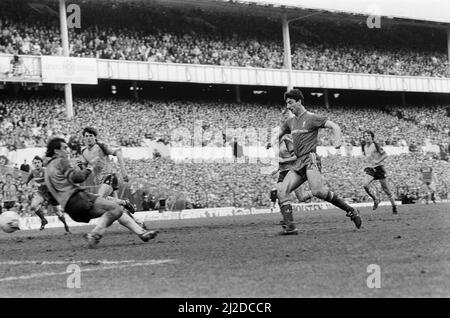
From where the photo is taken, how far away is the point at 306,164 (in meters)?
13.4

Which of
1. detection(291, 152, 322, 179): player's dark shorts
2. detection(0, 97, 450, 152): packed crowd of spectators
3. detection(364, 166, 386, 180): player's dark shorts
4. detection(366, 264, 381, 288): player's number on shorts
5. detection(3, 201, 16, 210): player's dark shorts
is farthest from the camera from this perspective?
detection(0, 97, 450, 152): packed crowd of spectators

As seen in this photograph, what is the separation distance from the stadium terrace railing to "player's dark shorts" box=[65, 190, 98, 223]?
89.4 feet


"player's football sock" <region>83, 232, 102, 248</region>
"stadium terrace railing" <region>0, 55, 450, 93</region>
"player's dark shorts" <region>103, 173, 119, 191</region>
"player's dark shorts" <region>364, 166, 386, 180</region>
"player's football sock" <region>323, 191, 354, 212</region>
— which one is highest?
"stadium terrace railing" <region>0, 55, 450, 93</region>

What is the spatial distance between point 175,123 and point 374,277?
3550 centimetres

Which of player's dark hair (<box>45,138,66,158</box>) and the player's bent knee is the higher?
player's dark hair (<box>45,138,66,158</box>)

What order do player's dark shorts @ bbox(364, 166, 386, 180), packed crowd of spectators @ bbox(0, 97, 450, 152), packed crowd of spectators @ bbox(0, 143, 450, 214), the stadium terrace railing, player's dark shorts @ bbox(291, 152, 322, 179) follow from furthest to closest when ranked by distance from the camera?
the stadium terrace railing < packed crowd of spectators @ bbox(0, 97, 450, 152) < packed crowd of spectators @ bbox(0, 143, 450, 214) < player's dark shorts @ bbox(364, 166, 386, 180) < player's dark shorts @ bbox(291, 152, 322, 179)

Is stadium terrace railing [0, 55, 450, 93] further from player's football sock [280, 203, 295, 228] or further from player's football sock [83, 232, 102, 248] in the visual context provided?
player's football sock [280, 203, 295, 228]

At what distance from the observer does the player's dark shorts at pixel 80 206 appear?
1160 centimetres

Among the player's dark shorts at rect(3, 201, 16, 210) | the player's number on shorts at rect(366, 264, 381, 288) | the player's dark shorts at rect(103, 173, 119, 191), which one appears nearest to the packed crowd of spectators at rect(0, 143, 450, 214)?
the player's dark shorts at rect(3, 201, 16, 210)

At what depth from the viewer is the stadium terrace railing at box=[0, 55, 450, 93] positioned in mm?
38281

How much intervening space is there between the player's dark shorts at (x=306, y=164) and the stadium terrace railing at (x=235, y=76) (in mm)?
26841
